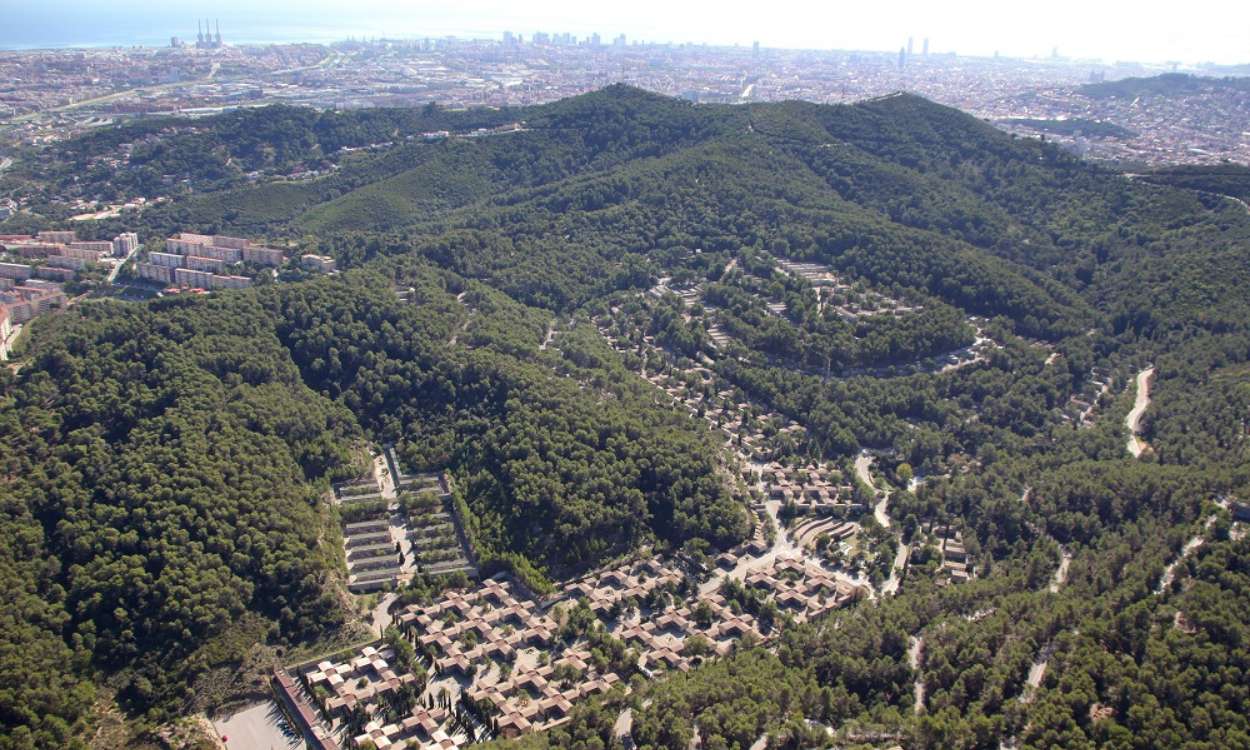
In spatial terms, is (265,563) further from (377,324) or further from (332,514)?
(377,324)

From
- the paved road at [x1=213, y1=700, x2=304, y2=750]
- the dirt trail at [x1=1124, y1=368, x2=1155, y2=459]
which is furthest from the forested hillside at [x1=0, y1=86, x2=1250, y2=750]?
the paved road at [x1=213, y1=700, x2=304, y2=750]

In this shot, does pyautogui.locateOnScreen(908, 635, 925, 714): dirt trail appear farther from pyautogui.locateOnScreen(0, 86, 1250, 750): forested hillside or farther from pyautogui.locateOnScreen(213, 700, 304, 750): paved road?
pyautogui.locateOnScreen(213, 700, 304, 750): paved road

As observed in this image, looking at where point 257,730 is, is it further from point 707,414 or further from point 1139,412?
point 1139,412

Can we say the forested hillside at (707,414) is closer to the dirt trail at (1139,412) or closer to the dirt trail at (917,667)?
the dirt trail at (917,667)

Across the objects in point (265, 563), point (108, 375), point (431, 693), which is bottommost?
point (431, 693)

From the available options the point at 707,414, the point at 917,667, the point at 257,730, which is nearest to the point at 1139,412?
the point at 707,414

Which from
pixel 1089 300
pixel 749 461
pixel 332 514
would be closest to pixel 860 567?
pixel 749 461
